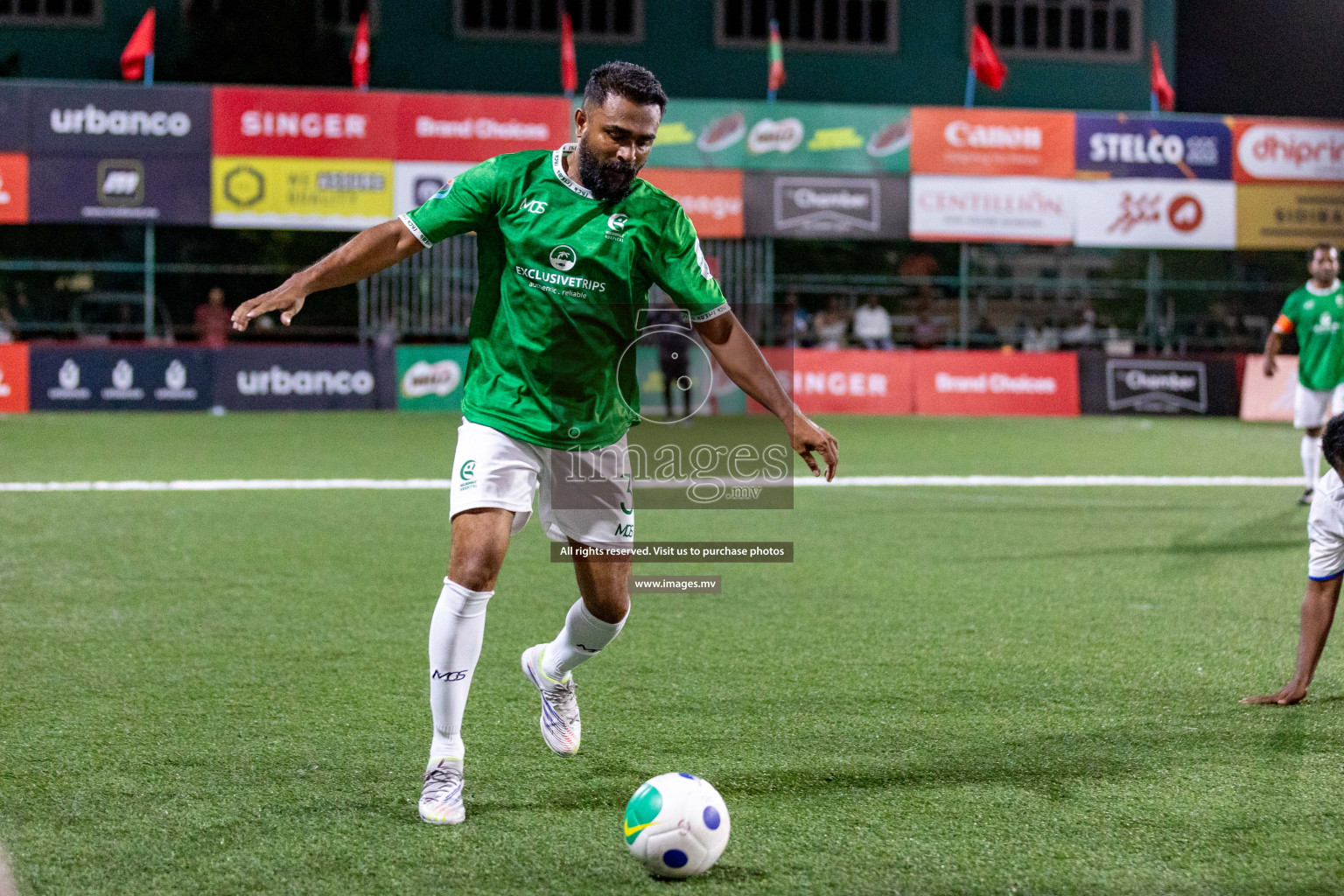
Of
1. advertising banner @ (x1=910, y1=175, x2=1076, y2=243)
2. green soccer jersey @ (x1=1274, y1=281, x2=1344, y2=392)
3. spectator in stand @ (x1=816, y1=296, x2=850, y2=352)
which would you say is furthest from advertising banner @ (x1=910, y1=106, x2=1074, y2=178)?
green soccer jersey @ (x1=1274, y1=281, x2=1344, y2=392)

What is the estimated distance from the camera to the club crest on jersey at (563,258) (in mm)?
4379

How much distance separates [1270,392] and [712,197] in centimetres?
1019

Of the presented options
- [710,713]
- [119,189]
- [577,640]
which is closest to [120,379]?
[119,189]

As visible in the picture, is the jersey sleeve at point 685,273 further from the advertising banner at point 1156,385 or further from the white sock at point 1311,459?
Result: the advertising banner at point 1156,385

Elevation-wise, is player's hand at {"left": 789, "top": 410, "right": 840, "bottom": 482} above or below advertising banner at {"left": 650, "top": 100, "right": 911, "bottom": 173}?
below

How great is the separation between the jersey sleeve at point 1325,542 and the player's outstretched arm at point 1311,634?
0.04 meters

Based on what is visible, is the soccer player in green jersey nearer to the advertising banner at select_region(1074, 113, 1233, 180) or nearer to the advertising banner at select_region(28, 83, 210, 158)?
the advertising banner at select_region(28, 83, 210, 158)

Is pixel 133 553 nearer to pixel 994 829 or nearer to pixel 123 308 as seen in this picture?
pixel 994 829

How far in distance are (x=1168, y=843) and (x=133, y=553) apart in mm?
7134

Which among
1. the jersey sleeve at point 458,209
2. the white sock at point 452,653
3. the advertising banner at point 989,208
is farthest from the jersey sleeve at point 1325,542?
the advertising banner at point 989,208

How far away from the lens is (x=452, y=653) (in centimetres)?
435

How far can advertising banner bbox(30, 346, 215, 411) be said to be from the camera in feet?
73.0

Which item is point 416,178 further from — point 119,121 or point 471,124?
point 119,121

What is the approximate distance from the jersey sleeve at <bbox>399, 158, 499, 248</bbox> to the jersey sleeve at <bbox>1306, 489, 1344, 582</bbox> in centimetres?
338
